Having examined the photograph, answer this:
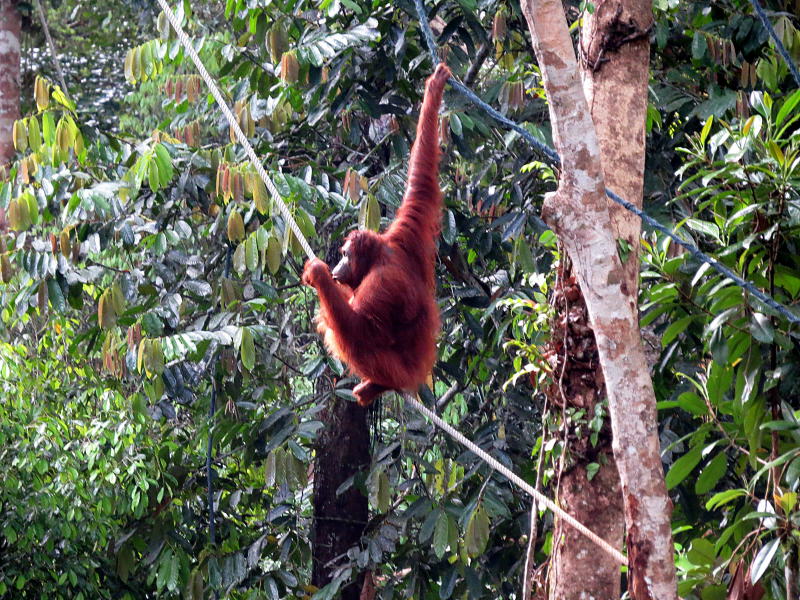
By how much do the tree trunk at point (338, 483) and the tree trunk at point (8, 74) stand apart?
9.68 ft

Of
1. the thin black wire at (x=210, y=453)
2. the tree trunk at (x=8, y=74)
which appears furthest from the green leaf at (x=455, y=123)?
the tree trunk at (x=8, y=74)

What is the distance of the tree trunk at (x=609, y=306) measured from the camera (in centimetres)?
272

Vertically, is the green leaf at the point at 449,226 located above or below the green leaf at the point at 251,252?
below

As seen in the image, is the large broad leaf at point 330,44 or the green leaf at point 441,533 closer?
the large broad leaf at point 330,44

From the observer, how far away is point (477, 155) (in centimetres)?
594

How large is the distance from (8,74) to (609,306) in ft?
18.6

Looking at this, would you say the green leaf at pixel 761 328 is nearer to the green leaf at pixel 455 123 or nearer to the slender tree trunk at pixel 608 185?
the slender tree trunk at pixel 608 185

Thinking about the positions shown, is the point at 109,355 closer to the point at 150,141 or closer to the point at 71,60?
the point at 150,141

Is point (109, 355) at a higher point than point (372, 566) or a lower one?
higher

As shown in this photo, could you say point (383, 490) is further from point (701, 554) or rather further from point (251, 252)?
point (701, 554)

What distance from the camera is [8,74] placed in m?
7.04

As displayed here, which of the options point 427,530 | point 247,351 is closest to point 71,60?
point 247,351

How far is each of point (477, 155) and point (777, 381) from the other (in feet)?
9.82

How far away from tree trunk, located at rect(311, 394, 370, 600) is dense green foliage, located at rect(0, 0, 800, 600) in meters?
0.32
